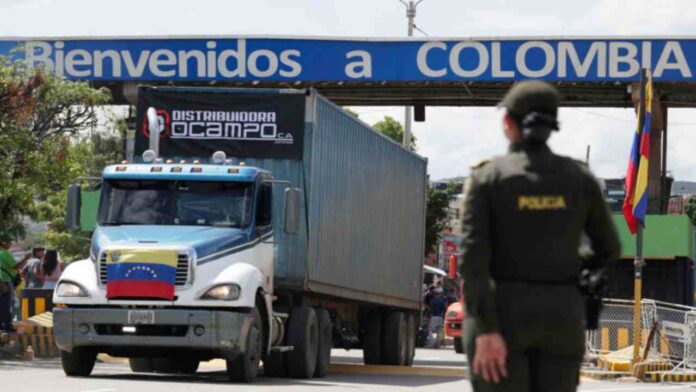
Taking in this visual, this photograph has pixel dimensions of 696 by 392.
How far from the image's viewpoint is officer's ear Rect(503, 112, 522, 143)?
22.9ft

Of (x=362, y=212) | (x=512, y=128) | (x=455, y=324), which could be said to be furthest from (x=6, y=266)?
(x=512, y=128)

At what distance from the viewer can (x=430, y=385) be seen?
67.8 ft

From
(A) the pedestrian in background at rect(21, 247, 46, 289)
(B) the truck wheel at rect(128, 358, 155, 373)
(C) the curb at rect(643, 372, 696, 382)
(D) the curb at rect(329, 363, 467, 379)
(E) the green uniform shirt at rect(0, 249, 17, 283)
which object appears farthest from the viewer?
(A) the pedestrian in background at rect(21, 247, 46, 289)

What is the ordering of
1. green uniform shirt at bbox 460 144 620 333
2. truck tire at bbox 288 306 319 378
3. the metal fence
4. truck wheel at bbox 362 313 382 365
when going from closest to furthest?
1. green uniform shirt at bbox 460 144 620 333
2. truck tire at bbox 288 306 319 378
3. the metal fence
4. truck wheel at bbox 362 313 382 365

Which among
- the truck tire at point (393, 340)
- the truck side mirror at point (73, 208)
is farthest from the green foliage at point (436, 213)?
the truck side mirror at point (73, 208)

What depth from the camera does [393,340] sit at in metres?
27.5

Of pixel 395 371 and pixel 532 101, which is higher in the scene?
pixel 532 101

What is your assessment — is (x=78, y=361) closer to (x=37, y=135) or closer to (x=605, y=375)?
(x=37, y=135)

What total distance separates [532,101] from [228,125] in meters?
14.1

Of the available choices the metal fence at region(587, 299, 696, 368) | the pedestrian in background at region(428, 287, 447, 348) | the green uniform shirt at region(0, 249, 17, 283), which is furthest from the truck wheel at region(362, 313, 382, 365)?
the pedestrian in background at region(428, 287, 447, 348)

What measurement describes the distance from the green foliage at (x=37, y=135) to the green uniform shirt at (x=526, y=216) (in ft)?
61.3

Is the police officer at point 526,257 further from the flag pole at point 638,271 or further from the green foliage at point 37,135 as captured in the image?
the green foliage at point 37,135

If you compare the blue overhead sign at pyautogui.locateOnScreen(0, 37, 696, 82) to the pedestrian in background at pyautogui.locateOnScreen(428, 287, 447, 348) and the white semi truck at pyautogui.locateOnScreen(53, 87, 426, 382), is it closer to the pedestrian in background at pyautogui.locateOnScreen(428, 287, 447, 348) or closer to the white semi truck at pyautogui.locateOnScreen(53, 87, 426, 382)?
the pedestrian in background at pyautogui.locateOnScreen(428, 287, 447, 348)

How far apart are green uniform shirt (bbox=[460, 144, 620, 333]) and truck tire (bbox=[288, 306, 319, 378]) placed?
44.8 ft
